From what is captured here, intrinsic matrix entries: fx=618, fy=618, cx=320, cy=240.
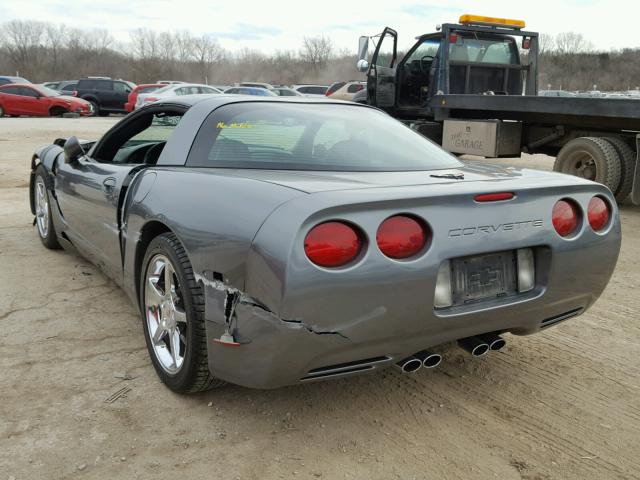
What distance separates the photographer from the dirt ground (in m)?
2.28

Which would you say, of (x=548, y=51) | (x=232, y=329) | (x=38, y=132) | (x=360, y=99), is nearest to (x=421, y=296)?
(x=232, y=329)

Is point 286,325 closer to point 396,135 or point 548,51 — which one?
point 396,135

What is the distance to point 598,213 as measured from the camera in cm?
278

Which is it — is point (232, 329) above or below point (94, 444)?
above

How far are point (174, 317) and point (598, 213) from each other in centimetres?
195

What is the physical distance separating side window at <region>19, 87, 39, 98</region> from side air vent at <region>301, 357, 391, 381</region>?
1013 inches

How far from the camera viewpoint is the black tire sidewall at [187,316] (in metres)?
2.51

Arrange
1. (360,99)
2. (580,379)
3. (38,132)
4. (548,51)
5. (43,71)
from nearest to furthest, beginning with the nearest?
(580,379), (360,99), (38,132), (548,51), (43,71)

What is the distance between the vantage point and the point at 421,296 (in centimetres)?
225

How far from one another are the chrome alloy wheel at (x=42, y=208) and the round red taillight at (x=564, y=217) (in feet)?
12.9

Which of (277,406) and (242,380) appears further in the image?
(277,406)

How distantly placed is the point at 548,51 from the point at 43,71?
2259 inches

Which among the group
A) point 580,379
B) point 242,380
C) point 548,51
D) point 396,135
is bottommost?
point 580,379

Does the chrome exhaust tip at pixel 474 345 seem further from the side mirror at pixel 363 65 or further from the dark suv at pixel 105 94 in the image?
the dark suv at pixel 105 94
